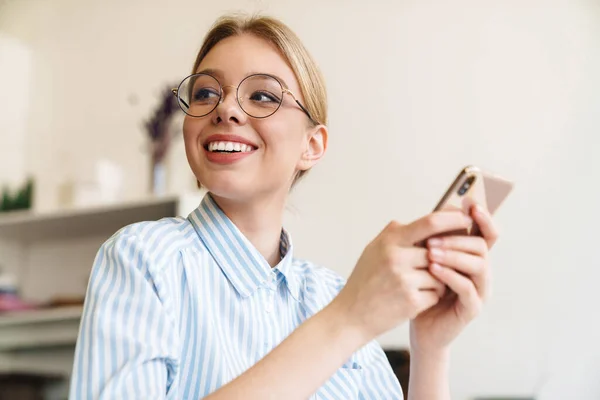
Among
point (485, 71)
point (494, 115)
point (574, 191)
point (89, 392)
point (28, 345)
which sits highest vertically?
point (485, 71)

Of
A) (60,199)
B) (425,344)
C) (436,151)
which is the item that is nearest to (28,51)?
(60,199)

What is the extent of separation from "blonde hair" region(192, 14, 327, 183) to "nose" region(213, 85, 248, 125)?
0.45 feet

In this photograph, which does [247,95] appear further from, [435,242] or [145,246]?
[435,242]

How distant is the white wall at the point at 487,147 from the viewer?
7.27 ft

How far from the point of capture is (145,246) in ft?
2.98

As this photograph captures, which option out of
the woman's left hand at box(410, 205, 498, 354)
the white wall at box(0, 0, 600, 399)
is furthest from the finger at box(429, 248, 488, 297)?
the white wall at box(0, 0, 600, 399)

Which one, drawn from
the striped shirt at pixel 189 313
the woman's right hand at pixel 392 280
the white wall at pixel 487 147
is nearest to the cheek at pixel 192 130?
the striped shirt at pixel 189 313

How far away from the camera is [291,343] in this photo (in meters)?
0.79

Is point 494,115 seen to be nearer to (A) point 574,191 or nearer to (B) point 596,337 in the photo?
(A) point 574,191

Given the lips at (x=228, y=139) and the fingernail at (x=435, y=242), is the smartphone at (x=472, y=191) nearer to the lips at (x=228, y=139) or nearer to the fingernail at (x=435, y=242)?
the fingernail at (x=435, y=242)

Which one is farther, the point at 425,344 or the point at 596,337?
the point at 596,337

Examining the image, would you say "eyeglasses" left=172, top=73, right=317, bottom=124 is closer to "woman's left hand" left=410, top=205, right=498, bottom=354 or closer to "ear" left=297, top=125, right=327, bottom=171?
"ear" left=297, top=125, right=327, bottom=171

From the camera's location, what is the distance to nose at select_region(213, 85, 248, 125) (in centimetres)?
107

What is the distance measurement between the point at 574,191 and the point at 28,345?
2.32 m
